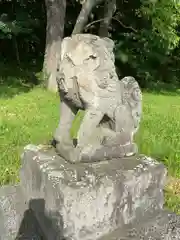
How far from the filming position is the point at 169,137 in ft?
18.3

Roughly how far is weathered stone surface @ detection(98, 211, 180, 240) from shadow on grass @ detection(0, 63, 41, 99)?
6.29 meters

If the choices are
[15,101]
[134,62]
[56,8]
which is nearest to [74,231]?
[15,101]

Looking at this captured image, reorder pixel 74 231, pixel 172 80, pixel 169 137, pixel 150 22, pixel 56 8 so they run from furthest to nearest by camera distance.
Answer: pixel 172 80 → pixel 150 22 → pixel 56 8 → pixel 169 137 → pixel 74 231

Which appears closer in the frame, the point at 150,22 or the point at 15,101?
the point at 15,101

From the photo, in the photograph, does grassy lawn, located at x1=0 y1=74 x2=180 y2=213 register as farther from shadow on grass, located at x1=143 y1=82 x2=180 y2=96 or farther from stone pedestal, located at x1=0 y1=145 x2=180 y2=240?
shadow on grass, located at x1=143 y1=82 x2=180 y2=96

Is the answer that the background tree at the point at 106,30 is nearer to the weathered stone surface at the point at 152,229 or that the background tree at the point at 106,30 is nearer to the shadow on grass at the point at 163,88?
the shadow on grass at the point at 163,88

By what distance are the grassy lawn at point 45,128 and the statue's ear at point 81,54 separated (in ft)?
5.58

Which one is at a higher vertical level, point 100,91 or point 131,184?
point 100,91

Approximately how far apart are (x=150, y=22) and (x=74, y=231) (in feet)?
32.4

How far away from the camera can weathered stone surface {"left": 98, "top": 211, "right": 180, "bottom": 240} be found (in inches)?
101

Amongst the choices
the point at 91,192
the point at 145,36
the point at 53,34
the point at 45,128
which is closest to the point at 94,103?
the point at 91,192


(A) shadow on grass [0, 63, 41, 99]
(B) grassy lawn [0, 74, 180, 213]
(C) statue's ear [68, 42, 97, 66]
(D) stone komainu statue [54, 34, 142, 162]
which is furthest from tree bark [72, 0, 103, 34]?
(C) statue's ear [68, 42, 97, 66]

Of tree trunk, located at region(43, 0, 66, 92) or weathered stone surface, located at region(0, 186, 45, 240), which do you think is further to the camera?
tree trunk, located at region(43, 0, 66, 92)

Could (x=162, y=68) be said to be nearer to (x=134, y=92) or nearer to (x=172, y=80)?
(x=172, y=80)
